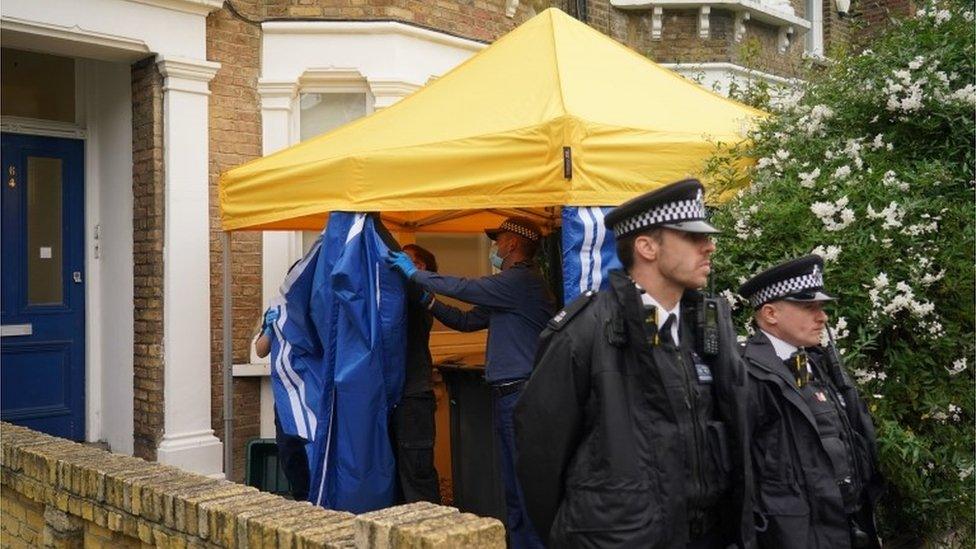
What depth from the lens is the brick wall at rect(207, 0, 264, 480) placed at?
742cm

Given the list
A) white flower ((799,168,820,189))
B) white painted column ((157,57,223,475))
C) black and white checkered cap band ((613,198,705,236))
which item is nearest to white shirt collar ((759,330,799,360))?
black and white checkered cap band ((613,198,705,236))

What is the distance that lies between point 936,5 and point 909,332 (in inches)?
72.8

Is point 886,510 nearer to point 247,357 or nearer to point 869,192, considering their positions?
point 869,192

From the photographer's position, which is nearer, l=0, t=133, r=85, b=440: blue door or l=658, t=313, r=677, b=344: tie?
l=658, t=313, r=677, b=344: tie

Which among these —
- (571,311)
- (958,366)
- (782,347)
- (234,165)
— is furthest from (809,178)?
(234,165)

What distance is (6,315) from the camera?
7230 mm

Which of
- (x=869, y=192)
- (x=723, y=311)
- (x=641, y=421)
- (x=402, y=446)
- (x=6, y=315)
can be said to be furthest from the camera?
(x=6, y=315)

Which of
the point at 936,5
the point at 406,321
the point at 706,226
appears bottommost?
the point at 406,321

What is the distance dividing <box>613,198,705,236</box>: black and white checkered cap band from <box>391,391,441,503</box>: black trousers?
2.71 metres

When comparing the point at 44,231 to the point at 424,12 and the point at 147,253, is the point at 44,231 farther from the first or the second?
the point at 424,12

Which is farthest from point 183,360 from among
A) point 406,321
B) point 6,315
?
point 406,321

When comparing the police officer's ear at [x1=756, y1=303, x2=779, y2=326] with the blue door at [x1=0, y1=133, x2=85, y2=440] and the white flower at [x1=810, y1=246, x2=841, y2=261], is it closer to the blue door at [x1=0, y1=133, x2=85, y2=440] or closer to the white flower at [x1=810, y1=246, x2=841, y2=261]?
the white flower at [x1=810, y1=246, x2=841, y2=261]

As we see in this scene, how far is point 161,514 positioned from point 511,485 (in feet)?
6.96

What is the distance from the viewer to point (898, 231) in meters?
4.28
